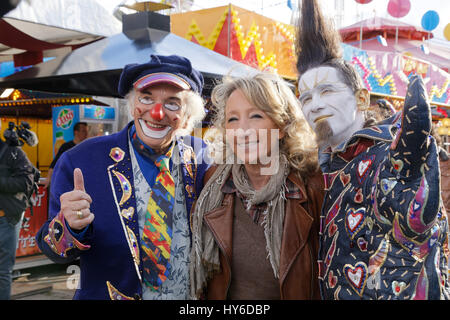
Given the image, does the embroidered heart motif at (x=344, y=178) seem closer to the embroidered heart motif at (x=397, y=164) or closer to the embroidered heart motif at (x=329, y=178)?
the embroidered heart motif at (x=329, y=178)

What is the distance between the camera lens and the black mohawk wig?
6.77ft

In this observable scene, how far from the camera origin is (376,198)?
127 cm

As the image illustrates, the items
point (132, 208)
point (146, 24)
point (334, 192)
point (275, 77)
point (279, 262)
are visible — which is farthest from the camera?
point (146, 24)

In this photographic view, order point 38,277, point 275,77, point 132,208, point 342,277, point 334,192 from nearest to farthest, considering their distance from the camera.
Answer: point 342,277 → point 334,192 → point 132,208 → point 275,77 → point 38,277

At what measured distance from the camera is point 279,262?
1678mm

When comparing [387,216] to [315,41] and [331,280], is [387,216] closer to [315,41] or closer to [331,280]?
[331,280]

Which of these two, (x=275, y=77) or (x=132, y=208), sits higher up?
(x=275, y=77)

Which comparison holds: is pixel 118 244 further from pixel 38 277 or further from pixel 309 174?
pixel 38 277

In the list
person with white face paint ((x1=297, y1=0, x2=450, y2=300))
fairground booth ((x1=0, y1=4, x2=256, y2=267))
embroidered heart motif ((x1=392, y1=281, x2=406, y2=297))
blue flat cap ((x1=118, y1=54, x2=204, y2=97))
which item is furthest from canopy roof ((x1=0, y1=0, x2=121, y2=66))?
embroidered heart motif ((x1=392, y1=281, x2=406, y2=297))

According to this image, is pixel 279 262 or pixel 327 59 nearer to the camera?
pixel 279 262

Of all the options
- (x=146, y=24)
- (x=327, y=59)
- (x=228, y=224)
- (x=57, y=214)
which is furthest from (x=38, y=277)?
(x=327, y=59)

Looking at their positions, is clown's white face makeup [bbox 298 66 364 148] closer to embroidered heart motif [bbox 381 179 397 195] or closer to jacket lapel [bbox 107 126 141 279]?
embroidered heart motif [bbox 381 179 397 195]

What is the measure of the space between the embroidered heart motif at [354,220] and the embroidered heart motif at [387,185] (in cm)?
19
